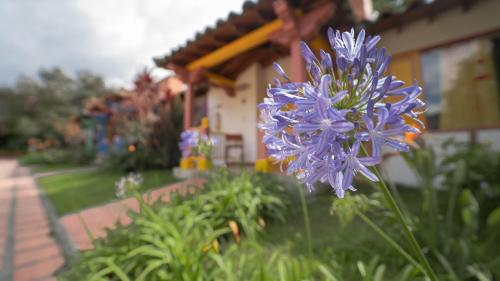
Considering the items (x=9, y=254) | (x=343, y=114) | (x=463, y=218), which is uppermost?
(x=343, y=114)

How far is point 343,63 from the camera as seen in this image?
58cm

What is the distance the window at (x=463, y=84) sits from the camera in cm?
394

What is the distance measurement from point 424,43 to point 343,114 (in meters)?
5.16

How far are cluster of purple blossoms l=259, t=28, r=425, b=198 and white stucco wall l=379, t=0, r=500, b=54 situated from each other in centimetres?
496

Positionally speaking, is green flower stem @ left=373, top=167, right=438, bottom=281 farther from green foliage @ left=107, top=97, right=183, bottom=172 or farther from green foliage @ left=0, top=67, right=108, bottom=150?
green foliage @ left=0, top=67, right=108, bottom=150

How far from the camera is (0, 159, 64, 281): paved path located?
1.96 metres

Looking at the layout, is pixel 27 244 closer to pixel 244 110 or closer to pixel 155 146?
pixel 155 146

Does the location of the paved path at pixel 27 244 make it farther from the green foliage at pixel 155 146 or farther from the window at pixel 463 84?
the window at pixel 463 84

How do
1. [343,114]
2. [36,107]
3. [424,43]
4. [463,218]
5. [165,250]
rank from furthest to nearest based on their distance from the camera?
[36,107] → [424,43] → [463,218] → [165,250] → [343,114]

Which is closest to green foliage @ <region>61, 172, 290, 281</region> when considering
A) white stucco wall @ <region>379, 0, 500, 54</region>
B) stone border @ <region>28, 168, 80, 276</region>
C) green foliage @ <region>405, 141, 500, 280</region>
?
stone border @ <region>28, 168, 80, 276</region>

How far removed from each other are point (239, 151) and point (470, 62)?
4779mm

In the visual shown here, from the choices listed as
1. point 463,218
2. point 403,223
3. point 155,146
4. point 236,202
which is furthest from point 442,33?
point 155,146

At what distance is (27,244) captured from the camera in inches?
99.3

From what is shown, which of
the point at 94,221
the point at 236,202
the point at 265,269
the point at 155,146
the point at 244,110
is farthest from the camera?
the point at 155,146
